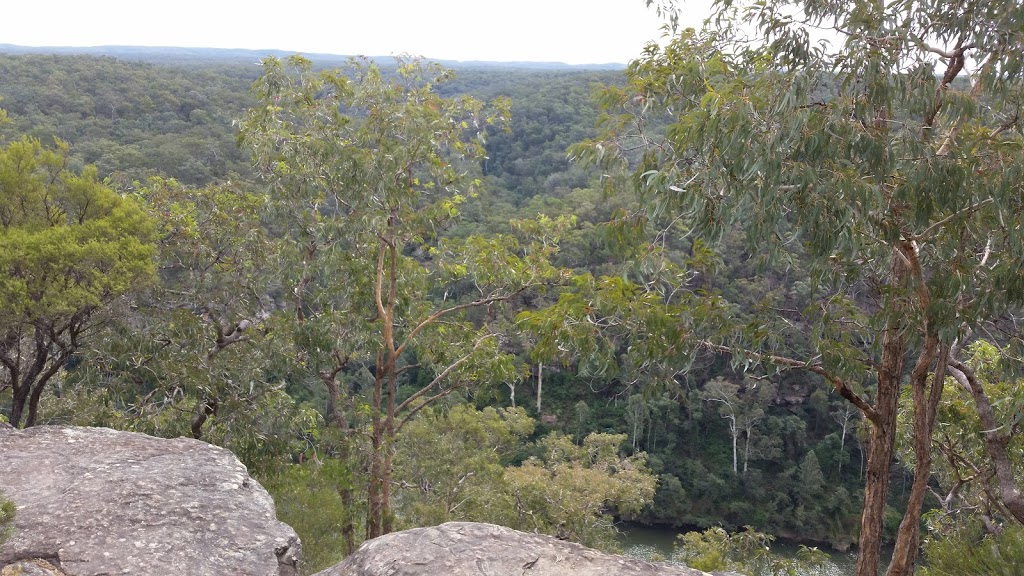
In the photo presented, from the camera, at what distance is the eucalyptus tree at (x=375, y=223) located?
6289 mm

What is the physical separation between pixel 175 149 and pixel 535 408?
18484 millimetres

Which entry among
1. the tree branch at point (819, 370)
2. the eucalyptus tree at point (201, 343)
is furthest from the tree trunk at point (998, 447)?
the eucalyptus tree at point (201, 343)

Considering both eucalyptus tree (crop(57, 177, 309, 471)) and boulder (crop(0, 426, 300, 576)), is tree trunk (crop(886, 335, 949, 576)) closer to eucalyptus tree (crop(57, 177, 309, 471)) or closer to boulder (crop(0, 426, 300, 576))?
boulder (crop(0, 426, 300, 576))

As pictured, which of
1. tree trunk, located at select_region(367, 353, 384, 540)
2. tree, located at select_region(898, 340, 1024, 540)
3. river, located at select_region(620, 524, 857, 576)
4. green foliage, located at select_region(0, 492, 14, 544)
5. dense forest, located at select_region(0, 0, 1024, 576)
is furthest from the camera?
river, located at select_region(620, 524, 857, 576)

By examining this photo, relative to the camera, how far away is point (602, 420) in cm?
3206

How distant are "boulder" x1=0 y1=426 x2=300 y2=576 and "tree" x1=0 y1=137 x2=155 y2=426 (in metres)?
1.12

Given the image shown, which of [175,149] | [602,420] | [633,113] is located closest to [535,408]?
[602,420]

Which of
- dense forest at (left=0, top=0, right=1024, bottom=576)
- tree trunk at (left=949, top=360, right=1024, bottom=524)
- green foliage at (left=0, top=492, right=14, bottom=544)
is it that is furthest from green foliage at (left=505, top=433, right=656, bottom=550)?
green foliage at (left=0, top=492, right=14, bottom=544)

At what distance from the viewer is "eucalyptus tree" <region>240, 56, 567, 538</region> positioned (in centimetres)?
629

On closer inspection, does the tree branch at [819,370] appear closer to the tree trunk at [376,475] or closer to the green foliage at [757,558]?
the green foliage at [757,558]

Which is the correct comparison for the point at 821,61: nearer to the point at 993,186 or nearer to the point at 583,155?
the point at 993,186

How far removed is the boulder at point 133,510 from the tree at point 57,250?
3.67 ft

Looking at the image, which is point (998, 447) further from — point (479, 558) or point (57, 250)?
point (57, 250)

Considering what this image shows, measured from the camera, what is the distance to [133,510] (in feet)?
12.2
